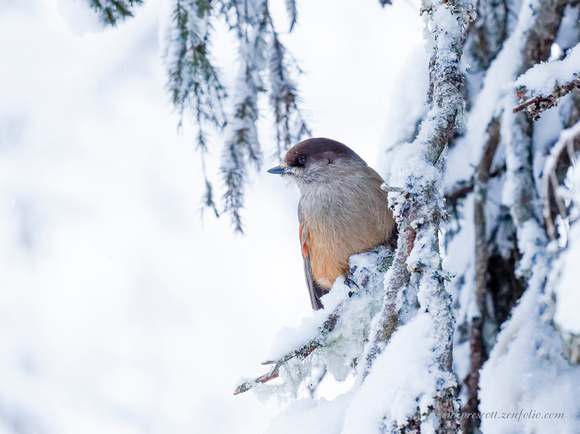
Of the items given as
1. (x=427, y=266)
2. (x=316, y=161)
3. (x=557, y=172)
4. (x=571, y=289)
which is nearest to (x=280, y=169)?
(x=316, y=161)

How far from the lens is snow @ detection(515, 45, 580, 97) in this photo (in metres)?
1.25

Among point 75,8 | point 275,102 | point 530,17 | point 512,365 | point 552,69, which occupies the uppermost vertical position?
point 75,8

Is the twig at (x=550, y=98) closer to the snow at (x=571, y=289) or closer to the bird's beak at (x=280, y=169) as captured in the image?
the snow at (x=571, y=289)

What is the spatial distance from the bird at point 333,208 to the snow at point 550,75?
4.15 feet

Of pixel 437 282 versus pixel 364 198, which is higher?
pixel 364 198

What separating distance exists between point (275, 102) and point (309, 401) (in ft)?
4.63

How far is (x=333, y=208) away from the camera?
2.78 m

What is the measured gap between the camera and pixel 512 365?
167 centimetres

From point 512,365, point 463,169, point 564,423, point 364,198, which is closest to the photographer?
point 564,423

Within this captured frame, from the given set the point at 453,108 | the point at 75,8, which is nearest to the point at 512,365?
the point at 453,108

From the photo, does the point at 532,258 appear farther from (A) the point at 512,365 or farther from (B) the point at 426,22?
(B) the point at 426,22

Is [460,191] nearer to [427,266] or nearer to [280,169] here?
[280,169]

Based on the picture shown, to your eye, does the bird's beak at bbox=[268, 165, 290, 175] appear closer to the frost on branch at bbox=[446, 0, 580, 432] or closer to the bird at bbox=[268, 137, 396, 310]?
the bird at bbox=[268, 137, 396, 310]

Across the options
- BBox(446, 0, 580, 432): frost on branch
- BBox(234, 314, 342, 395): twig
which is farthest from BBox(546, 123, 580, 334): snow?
BBox(234, 314, 342, 395): twig
